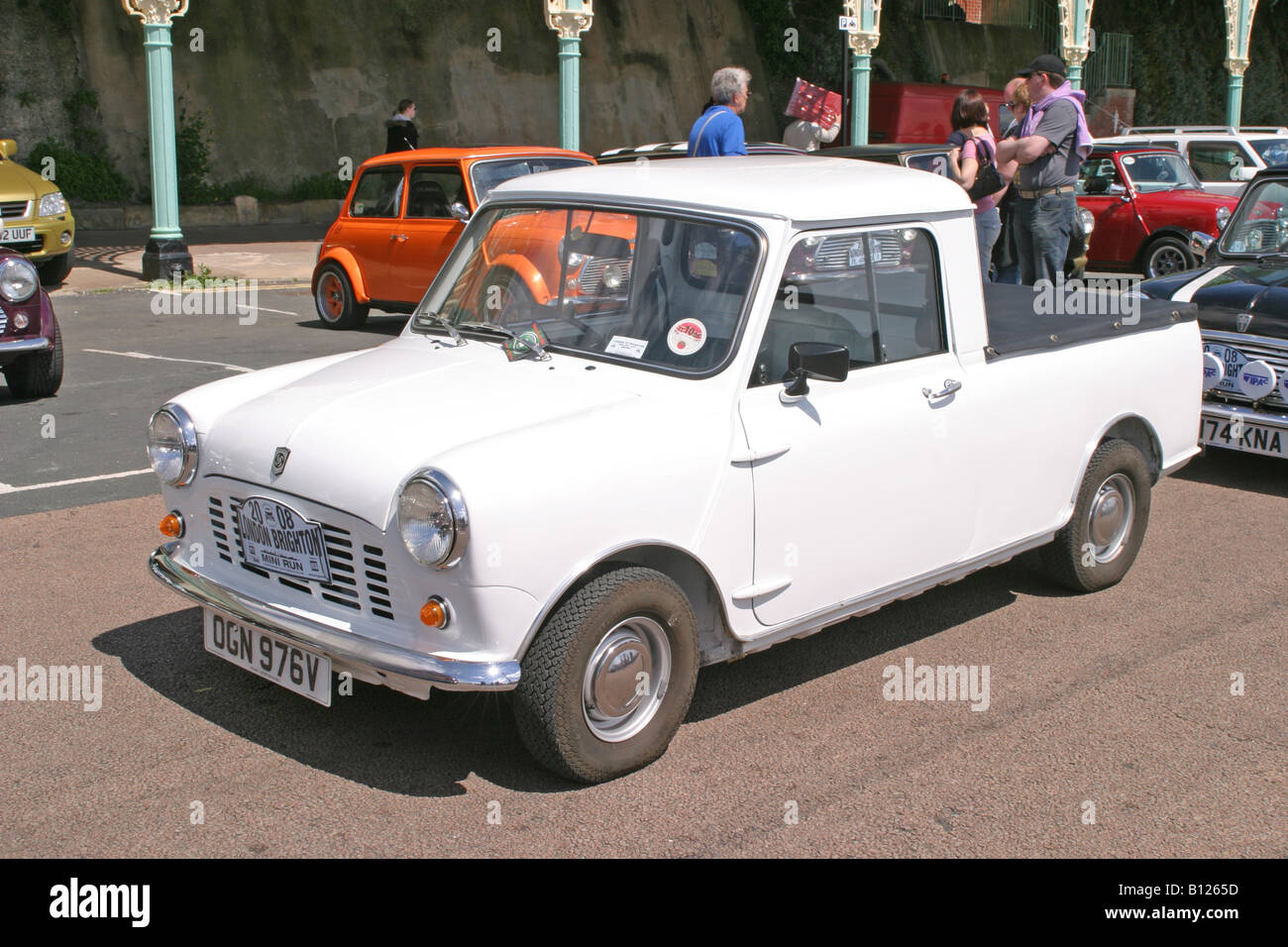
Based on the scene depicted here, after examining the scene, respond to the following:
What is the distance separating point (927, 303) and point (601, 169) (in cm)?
127

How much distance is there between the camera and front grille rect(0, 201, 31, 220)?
46.1 feet

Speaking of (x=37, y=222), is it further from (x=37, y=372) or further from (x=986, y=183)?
(x=986, y=183)

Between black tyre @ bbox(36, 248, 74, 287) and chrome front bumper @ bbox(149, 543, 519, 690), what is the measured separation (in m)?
11.8

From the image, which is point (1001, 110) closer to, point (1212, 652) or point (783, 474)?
point (1212, 652)

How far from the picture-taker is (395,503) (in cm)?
364

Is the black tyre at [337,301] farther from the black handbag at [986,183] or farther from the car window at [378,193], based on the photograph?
the black handbag at [986,183]

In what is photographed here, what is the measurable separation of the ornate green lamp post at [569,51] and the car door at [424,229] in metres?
6.04

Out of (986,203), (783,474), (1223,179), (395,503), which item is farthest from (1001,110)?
(395,503)

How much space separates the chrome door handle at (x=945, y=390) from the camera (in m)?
4.65

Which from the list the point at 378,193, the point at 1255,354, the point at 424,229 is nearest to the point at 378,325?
the point at 378,193

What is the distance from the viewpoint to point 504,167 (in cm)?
1190

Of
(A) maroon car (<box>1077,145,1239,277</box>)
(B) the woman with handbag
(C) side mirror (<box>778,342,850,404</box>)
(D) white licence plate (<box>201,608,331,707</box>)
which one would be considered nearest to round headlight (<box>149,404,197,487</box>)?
(D) white licence plate (<box>201,608,331,707</box>)
